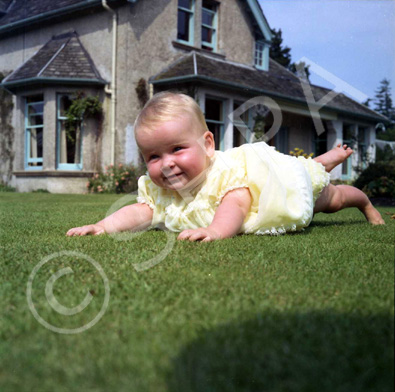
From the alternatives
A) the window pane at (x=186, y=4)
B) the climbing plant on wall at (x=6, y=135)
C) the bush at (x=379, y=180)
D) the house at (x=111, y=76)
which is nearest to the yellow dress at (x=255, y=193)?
the bush at (x=379, y=180)

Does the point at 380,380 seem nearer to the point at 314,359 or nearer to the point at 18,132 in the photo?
the point at 314,359

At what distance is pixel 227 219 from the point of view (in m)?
2.57

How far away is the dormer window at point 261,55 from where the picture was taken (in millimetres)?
15000

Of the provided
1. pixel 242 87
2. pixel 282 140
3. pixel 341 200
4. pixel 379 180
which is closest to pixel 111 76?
pixel 242 87

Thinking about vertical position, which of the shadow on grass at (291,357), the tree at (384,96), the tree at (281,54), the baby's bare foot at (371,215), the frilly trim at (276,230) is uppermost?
the tree at (281,54)

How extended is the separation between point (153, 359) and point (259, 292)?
503mm

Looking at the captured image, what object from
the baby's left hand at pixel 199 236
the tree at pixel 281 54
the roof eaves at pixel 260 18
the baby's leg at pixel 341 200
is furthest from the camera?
the tree at pixel 281 54

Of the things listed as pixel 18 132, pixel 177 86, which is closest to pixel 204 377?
pixel 177 86

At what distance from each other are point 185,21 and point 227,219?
1146 centimetres

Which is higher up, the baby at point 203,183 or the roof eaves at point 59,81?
the roof eaves at point 59,81

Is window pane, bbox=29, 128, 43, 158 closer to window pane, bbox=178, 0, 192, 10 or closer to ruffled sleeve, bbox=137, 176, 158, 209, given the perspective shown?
window pane, bbox=178, 0, 192, 10

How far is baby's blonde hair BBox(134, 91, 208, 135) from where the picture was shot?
269 centimetres

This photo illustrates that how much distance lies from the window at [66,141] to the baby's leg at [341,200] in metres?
9.61

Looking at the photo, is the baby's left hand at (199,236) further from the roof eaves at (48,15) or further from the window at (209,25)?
the window at (209,25)
